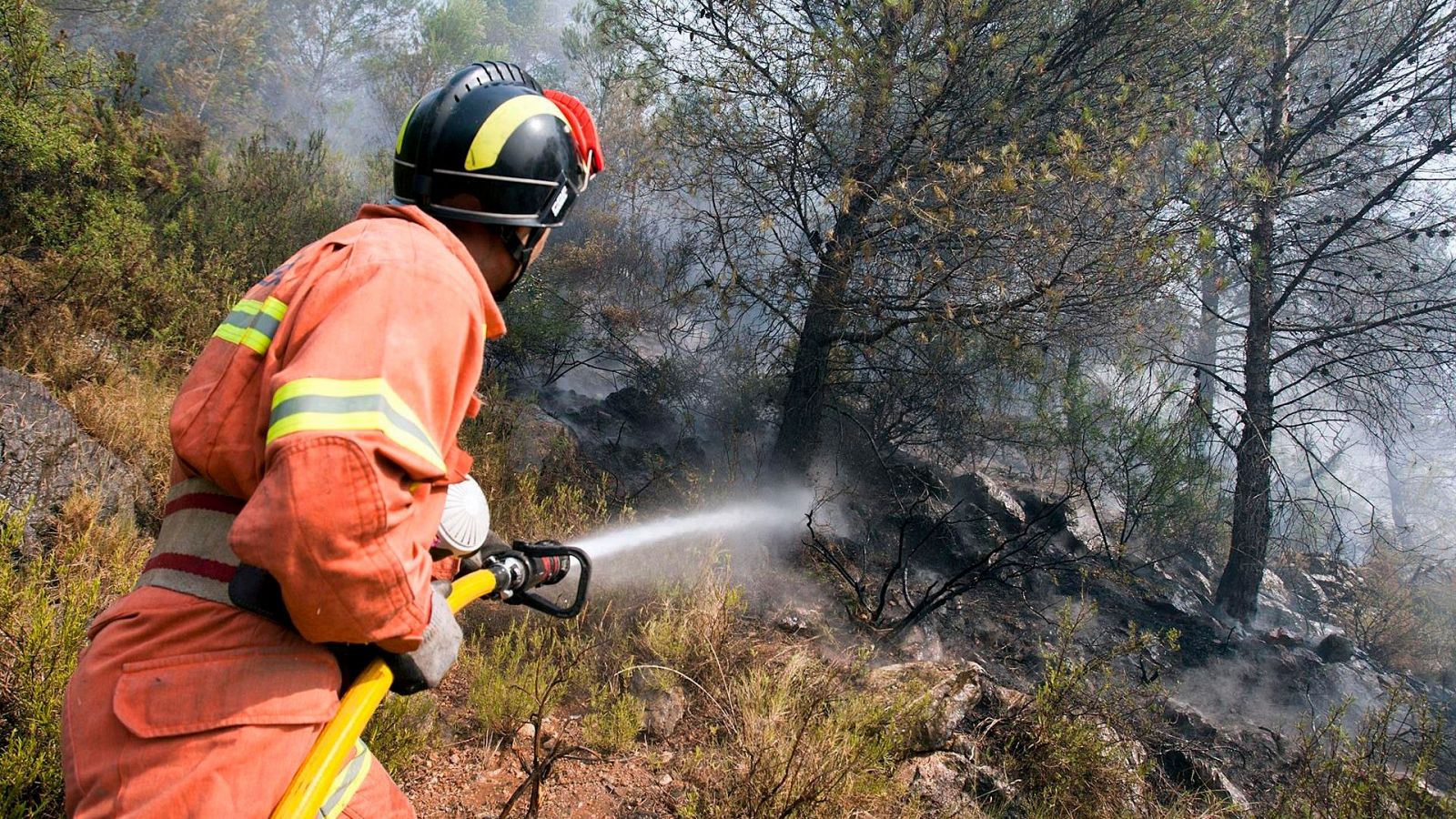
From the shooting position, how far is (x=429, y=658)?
1455mm

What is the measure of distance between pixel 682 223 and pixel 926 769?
245 inches

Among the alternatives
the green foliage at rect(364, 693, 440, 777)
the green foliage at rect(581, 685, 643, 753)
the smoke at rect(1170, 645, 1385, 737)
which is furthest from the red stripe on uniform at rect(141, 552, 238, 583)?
the smoke at rect(1170, 645, 1385, 737)

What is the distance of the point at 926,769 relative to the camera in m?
3.58

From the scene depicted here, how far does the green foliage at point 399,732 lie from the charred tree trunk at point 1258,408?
814cm

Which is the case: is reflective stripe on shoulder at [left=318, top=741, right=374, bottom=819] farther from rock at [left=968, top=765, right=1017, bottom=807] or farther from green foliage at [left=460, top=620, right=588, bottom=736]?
rock at [left=968, top=765, right=1017, bottom=807]

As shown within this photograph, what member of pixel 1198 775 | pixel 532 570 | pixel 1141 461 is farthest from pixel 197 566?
pixel 1141 461

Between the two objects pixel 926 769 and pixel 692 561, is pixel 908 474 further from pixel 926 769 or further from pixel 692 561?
pixel 926 769

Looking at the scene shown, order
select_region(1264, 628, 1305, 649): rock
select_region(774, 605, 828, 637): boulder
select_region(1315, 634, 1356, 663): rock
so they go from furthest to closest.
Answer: select_region(1315, 634, 1356, 663): rock
select_region(1264, 628, 1305, 649): rock
select_region(774, 605, 828, 637): boulder

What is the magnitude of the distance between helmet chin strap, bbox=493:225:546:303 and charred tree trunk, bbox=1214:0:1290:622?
7.88 metres

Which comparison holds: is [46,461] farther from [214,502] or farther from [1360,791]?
[1360,791]

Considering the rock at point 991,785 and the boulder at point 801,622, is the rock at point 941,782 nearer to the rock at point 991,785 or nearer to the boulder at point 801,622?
the rock at point 991,785

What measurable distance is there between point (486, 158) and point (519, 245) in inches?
8.1

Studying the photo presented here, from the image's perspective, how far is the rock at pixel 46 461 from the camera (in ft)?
11.3

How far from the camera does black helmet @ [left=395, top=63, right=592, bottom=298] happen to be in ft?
5.62
